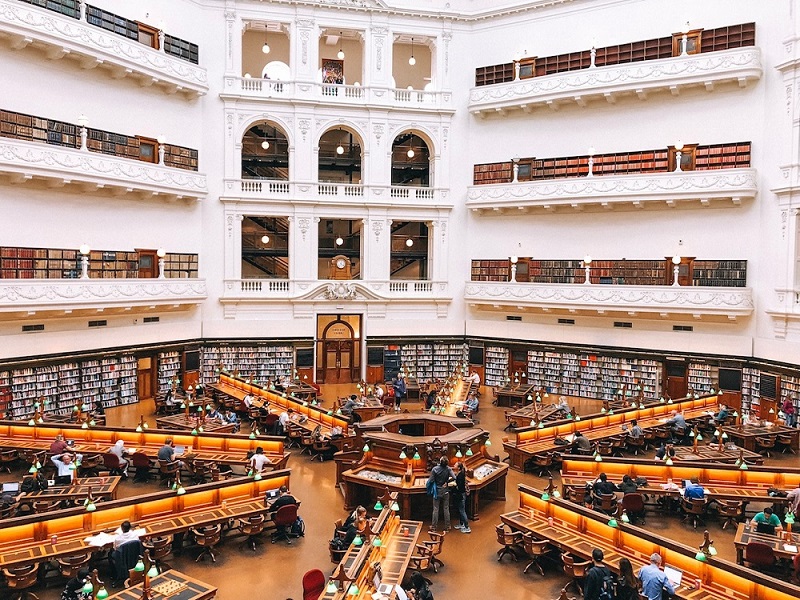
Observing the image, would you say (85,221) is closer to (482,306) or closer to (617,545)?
(482,306)

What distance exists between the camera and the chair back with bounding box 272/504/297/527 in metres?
9.60

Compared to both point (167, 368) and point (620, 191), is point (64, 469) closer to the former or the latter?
point (167, 368)

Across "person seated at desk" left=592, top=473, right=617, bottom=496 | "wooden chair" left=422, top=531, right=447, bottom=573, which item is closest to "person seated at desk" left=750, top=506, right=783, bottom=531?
"person seated at desk" left=592, top=473, right=617, bottom=496

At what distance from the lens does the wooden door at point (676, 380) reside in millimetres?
19719

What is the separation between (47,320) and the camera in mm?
17047

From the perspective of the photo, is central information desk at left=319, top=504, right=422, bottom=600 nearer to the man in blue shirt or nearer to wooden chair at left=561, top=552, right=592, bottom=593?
wooden chair at left=561, top=552, right=592, bottom=593

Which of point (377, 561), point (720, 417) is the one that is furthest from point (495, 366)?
point (377, 561)

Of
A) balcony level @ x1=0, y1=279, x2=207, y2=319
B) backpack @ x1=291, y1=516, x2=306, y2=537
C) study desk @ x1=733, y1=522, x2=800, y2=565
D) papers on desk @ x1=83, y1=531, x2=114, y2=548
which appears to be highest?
balcony level @ x1=0, y1=279, x2=207, y2=319

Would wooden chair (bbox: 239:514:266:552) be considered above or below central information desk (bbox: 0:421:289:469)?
below

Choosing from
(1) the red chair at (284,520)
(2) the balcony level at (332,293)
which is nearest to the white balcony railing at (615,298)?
(2) the balcony level at (332,293)

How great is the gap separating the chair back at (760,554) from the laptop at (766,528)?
0.78 metres

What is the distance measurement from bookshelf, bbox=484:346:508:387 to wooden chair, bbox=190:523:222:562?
14.8m

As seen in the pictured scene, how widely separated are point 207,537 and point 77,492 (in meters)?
2.92

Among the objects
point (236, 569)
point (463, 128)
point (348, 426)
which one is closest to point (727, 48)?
point (463, 128)
